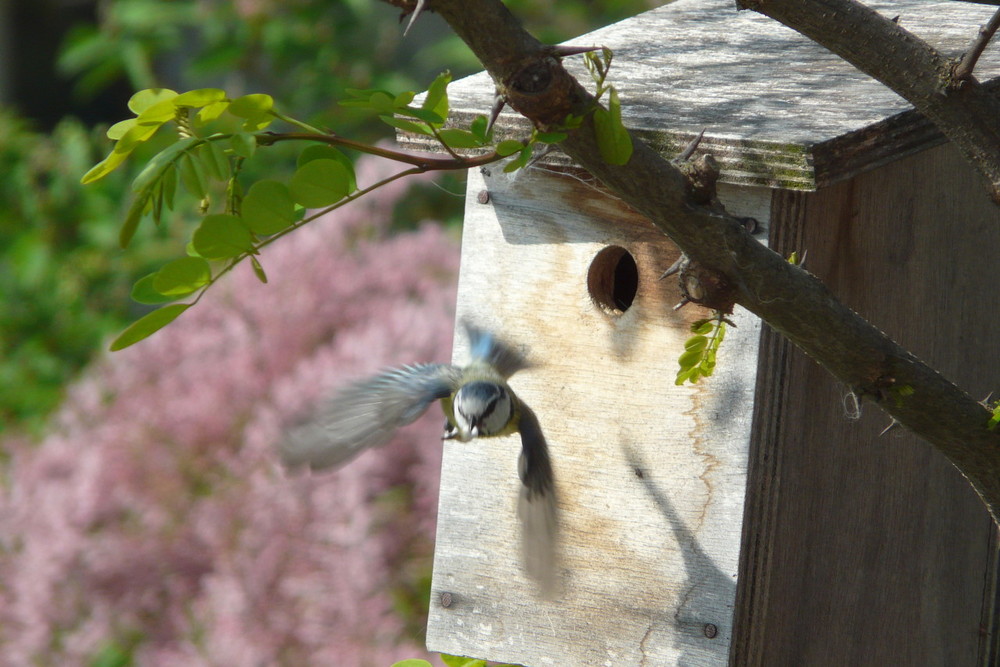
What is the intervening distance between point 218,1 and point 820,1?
10.8ft

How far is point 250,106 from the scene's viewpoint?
2.99 feet

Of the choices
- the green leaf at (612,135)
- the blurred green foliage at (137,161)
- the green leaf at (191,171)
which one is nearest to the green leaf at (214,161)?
the green leaf at (191,171)

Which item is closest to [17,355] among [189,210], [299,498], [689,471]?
[189,210]

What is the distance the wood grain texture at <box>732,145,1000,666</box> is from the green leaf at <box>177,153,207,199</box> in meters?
0.66

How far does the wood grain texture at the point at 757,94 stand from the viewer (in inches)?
49.5

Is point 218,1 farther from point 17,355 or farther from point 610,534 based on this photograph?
point 610,534

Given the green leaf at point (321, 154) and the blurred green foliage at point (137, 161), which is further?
the blurred green foliage at point (137, 161)

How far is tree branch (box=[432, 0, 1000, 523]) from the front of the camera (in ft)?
2.94

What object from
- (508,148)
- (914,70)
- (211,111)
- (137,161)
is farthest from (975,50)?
(137,161)

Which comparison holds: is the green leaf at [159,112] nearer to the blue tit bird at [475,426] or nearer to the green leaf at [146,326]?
the green leaf at [146,326]

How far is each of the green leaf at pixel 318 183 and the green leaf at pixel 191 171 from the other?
7 centimetres

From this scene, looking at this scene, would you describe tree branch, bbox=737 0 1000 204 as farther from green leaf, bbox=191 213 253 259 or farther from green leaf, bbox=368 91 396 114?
green leaf, bbox=191 213 253 259

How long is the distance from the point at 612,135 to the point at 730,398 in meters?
0.53

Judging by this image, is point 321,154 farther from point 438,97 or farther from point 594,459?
point 594,459
